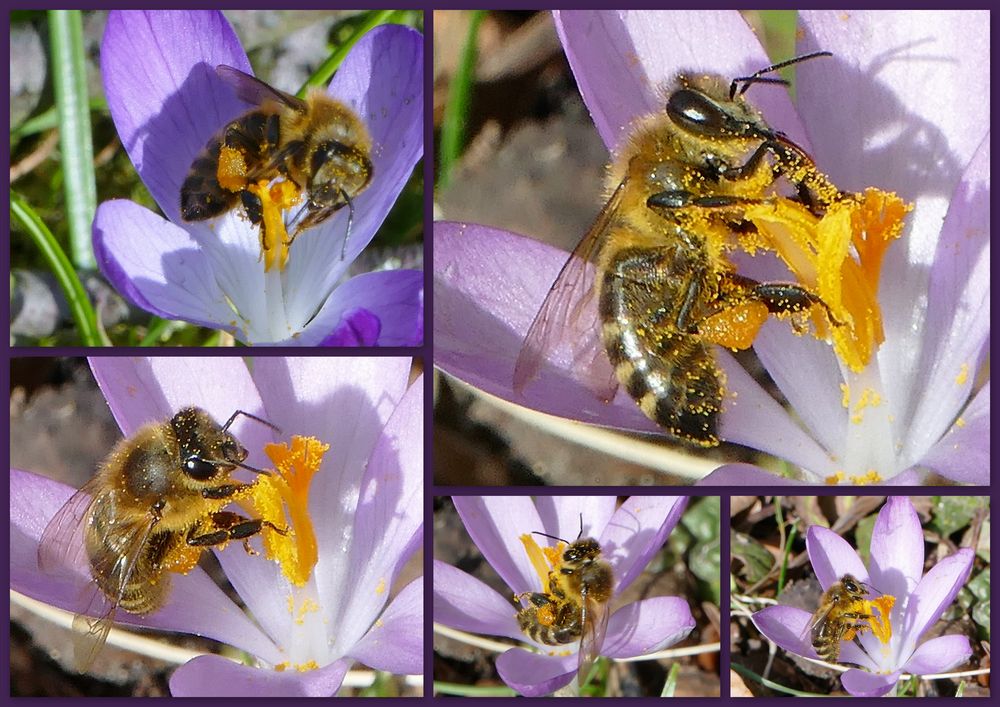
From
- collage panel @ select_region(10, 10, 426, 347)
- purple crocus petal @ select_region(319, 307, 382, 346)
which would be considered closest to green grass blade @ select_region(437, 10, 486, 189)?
collage panel @ select_region(10, 10, 426, 347)

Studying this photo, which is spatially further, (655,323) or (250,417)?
(250,417)

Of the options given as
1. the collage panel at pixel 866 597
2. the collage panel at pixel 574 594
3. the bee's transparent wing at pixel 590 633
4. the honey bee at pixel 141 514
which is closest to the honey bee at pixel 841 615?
the collage panel at pixel 866 597

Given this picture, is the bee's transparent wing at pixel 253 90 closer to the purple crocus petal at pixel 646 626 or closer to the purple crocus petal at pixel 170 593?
the purple crocus petal at pixel 170 593

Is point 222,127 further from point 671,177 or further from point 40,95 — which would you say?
point 671,177

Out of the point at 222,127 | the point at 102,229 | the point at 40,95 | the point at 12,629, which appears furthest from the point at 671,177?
the point at 12,629

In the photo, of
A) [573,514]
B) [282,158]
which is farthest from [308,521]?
[282,158]

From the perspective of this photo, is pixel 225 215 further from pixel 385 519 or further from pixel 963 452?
pixel 963 452

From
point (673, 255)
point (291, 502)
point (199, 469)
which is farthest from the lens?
point (291, 502)
